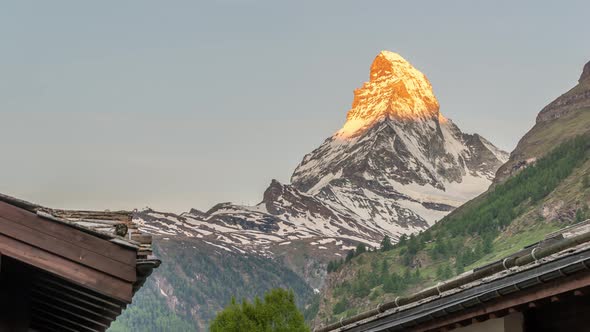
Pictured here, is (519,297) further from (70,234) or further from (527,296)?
(70,234)

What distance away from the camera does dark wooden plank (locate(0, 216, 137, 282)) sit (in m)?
10.5

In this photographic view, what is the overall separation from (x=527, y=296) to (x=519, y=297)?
5.8 inches

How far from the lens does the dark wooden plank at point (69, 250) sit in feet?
34.6

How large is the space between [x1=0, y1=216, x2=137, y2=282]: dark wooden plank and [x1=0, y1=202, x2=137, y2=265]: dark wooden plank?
31 millimetres

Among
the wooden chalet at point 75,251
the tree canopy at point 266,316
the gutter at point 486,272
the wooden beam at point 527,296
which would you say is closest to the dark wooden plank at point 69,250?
the wooden chalet at point 75,251

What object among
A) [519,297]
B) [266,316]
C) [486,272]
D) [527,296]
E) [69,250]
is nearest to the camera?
[69,250]

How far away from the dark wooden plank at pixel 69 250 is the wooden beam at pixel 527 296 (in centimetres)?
395

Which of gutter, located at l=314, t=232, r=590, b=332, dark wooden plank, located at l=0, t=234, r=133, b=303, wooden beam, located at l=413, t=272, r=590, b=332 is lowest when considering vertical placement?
wooden beam, located at l=413, t=272, r=590, b=332

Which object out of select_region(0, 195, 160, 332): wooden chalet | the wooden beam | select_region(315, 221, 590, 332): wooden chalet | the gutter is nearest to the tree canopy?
the gutter

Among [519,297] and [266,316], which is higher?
[266,316]

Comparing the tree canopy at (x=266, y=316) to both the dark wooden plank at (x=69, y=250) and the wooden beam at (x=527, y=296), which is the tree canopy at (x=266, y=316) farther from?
the dark wooden plank at (x=69, y=250)

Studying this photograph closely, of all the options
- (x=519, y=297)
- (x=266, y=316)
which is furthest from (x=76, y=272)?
(x=266, y=316)

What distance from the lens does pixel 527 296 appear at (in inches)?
464

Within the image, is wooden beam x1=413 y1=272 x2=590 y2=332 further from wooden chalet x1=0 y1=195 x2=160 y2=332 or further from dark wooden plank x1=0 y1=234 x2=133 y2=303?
dark wooden plank x1=0 y1=234 x2=133 y2=303
